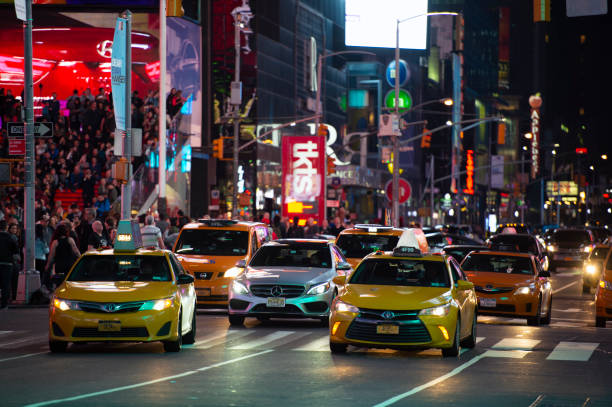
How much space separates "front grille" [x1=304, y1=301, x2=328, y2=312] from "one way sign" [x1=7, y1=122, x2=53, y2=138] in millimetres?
8949

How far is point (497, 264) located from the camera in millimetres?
25406

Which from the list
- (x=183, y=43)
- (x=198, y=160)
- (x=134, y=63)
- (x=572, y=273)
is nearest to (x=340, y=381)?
(x=572, y=273)

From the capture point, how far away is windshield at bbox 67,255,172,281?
16.8 m

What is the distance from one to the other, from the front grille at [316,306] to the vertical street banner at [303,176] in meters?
17.9

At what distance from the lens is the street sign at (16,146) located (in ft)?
86.3

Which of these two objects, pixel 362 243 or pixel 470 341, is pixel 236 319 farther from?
pixel 362 243

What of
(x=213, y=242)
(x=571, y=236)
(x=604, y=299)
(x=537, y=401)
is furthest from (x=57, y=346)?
(x=571, y=236)

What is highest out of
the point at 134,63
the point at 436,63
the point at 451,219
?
the point at 436,63

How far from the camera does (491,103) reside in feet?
631

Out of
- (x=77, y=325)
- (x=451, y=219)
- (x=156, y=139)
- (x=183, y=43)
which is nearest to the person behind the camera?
(x=77, y=325)

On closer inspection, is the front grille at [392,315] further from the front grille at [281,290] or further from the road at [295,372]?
the front grille at [281,290]

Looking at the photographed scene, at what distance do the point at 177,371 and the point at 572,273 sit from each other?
37.3 meters

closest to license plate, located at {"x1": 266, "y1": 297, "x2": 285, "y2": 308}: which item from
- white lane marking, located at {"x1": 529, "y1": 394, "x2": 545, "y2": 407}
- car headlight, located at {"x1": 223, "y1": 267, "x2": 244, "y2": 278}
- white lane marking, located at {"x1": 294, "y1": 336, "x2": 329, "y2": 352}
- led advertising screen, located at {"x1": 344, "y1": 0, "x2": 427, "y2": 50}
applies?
white lane marking, located at {"x1": 294, "y1": 336, "x2": 329, "y2": 352}

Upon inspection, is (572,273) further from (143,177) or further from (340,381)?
(340,381)
